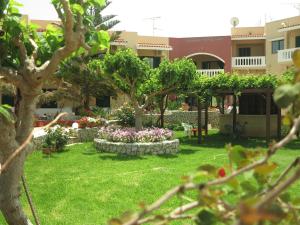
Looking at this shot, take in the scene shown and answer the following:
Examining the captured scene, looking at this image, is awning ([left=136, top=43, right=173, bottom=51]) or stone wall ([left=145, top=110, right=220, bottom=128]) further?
awning ([left=136, top=43, right=173, bottom=51])

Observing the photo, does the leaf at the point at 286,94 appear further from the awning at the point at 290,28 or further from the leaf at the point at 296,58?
the awning at the point at 290,28

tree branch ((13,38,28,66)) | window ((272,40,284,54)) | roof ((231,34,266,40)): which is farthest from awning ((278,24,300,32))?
tree branch ((13,38,28,66))

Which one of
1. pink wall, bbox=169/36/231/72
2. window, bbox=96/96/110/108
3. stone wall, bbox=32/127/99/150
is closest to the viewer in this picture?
stone wall, bbox=32/127/99/150

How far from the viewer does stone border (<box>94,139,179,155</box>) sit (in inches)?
587

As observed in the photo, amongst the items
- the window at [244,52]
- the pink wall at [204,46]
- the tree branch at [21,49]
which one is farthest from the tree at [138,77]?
the window at [244,52]

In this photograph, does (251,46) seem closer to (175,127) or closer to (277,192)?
(175,127)

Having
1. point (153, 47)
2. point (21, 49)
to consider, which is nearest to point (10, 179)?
point (21, 49)

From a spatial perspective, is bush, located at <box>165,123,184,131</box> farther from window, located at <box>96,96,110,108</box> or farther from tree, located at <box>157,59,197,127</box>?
window, located at <box>96,96,110,108</box>

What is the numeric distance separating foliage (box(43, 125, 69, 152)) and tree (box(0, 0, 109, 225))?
12.0 m

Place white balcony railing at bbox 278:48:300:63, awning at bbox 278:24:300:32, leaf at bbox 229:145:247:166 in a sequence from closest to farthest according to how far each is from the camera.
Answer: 1. leaf at bbox 229:145:247:166
2. white balcony railing at bbox 278:48:300:63
3. awning at bbox 278:24:300:32

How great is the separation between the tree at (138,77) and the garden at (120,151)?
0.05 m

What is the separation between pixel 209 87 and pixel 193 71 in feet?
7.02

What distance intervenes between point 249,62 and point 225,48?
2.21 m

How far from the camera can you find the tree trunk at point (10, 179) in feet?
10.0
